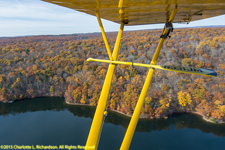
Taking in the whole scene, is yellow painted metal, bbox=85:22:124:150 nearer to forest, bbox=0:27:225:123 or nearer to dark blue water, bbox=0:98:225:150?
dark blue water, bbox=0:98:225:150

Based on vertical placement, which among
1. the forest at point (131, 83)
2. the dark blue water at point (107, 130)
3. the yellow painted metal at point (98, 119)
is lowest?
the dark blue water at point (107, 130)

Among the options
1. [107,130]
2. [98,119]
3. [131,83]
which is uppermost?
[98,119]

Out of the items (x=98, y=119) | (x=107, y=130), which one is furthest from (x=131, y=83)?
(x=98, y=119)

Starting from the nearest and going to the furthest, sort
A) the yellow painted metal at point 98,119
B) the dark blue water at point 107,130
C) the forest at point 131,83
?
the yellow painted metal at point 98,119
the dark blue water at point 107,130
the forest at point 131,83

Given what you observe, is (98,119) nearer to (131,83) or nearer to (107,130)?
(107,130)

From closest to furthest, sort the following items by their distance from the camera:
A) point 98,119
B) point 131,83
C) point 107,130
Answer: point 98,119 → point 107,130 → point 131,83

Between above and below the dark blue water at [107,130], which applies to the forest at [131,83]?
above

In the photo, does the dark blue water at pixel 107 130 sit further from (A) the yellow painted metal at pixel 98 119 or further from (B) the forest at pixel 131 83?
(A) the yellow painted metal at pixel 98 119

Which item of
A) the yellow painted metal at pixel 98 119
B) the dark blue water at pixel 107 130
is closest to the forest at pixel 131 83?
the dark blue water at pixel 107 130

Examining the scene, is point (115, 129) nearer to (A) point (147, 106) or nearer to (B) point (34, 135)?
(A) point (147, 106)

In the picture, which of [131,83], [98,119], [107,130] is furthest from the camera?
[131,83]

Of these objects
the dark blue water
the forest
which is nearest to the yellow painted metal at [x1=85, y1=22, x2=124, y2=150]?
the dark blue water
